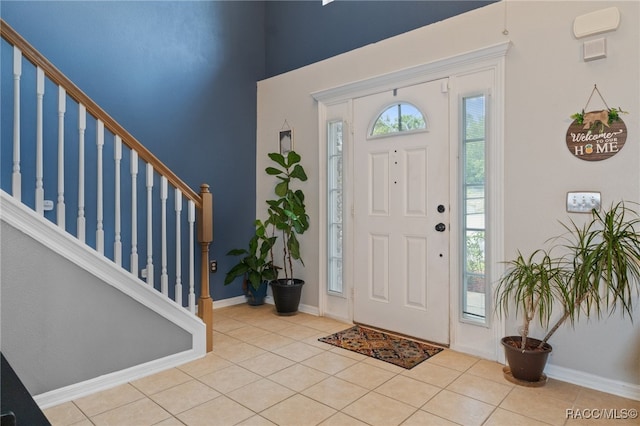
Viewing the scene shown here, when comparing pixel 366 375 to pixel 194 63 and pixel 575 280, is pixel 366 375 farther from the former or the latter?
pixel 194 63

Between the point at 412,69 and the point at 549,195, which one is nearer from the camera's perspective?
the point at 549,195

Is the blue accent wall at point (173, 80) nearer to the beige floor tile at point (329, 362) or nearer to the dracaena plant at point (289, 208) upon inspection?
the dracaena plant at point (289, 208)

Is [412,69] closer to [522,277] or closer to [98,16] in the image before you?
[522,277]

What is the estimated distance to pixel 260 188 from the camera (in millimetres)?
4738

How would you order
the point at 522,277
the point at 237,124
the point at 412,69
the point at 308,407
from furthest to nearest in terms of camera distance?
1. the point at 237,124
2. the point at 412,69
3. the point at 522,277
4. the point at 308,407

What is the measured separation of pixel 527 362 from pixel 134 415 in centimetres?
233

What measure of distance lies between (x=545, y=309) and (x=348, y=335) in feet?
5.13

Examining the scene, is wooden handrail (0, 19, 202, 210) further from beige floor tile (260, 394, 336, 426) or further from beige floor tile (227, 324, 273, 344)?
beige floor tile (260, 394, 336, 426)

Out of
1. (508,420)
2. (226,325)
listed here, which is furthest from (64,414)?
(508,420)

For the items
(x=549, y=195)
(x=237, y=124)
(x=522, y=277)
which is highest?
(x=237, y=124)

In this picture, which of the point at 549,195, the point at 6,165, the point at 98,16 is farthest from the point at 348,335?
the point at 98,16

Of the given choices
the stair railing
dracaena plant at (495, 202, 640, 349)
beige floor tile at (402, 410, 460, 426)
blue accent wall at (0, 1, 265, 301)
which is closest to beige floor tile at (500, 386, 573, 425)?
dracaena plant at (495, 202, 640, 349)

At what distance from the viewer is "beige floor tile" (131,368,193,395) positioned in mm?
2477

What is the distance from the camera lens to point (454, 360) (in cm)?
293
